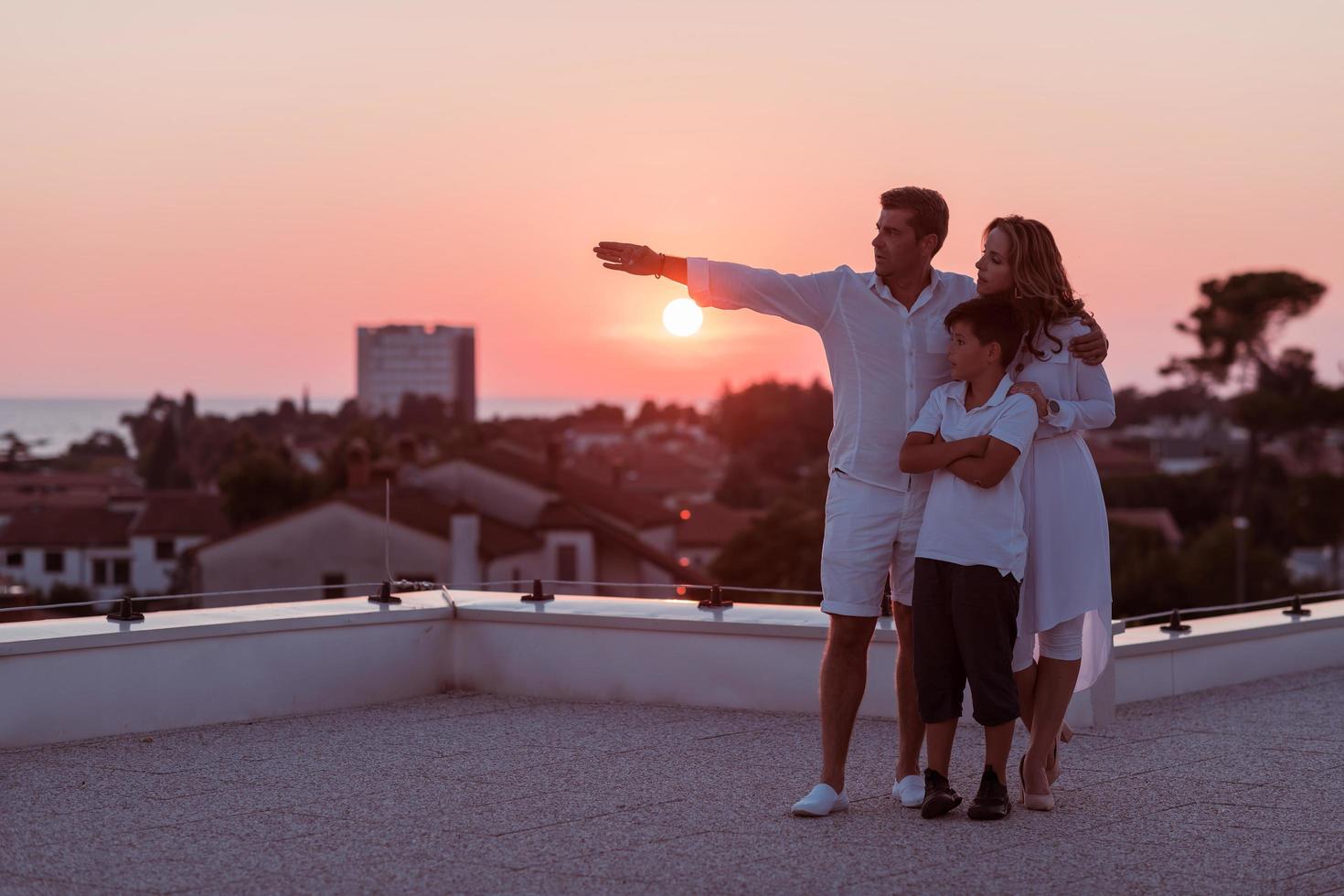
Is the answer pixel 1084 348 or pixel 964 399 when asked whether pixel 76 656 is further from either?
pixel 1084 348

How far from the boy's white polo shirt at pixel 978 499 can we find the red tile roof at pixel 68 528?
63.2 meters

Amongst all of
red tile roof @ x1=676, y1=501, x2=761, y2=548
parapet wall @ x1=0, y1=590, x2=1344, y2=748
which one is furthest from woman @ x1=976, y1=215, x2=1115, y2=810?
red tile roof @ x1=676, y1=501, x2=761, y2=548

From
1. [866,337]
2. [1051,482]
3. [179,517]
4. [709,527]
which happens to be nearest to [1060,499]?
[1051,482]

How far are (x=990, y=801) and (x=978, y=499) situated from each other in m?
0.77

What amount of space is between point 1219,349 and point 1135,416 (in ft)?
227

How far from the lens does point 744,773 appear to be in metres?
4.77

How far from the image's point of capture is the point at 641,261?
434 cm

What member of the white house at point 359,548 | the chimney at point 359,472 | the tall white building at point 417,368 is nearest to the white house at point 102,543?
the chimney at point 359,472

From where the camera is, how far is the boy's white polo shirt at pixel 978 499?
4176 mm

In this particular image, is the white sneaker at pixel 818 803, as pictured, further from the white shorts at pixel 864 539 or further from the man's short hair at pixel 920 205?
the man's short hair at pixel 920 205

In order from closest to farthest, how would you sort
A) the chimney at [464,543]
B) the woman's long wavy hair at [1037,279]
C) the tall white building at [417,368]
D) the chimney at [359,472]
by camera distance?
the woman's long wavy hair at [1037,279] → the chimney at [464,543] → the chimney at [359,472] → the tall white building at [417,368]

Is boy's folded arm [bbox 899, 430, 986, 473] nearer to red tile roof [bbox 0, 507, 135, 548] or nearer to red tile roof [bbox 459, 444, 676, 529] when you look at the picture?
red tile roof [bbox 459, 444, 676, 529]

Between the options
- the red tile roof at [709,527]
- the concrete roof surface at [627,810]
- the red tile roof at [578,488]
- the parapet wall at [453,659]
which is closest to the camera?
the concrete roof surface at [627,810]

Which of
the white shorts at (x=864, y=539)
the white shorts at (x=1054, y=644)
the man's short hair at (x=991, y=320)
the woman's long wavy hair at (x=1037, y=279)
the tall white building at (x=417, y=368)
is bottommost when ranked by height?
the white shorts at (x=1054, y=644)
